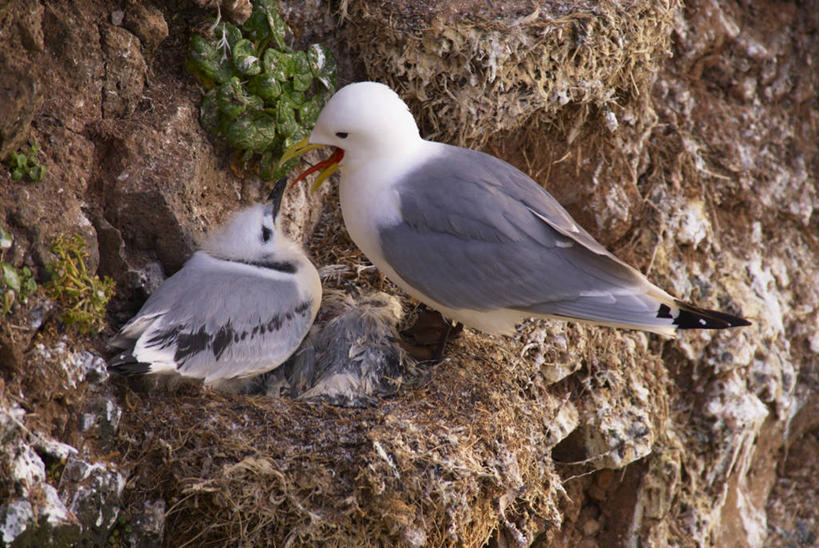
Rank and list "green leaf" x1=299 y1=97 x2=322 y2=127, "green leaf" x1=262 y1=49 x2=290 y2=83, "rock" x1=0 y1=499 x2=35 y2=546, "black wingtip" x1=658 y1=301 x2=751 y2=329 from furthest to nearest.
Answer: "green leaf" x1=299 y1=97 x2=322 y2=127 < "green leaf" x1=262 y1=49 x2=290 y2=83 < "black wingtip" x1=658 y1=301 x2=751 y2=329 < "rock" x1=0 y1=499 x2=35 y2=546

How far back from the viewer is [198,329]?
3.37 meters

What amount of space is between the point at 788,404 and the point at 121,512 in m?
3.62

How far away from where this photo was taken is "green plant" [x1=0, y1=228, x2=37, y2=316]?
2.82 m

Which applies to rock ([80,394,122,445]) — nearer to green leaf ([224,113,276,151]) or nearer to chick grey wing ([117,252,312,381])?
chick grey wing ([117,252,312,381])

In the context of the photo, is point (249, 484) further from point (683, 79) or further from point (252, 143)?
point (683, 79)

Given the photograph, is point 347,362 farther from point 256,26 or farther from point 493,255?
point 256,26

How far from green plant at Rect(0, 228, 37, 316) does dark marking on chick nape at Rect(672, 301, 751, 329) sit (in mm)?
2250

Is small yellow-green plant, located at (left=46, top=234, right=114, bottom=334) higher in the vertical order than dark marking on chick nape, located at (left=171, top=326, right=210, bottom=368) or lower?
higher

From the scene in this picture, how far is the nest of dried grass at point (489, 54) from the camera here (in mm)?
4102

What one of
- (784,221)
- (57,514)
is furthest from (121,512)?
(784,221)

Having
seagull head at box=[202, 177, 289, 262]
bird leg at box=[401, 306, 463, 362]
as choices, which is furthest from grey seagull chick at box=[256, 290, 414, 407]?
seagull head at box=[202, 177, 289, 262]

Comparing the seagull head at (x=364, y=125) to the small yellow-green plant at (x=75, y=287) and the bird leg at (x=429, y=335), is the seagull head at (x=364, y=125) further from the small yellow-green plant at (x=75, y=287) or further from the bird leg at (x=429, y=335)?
the small yellow-green plant at (x=75, y=287)

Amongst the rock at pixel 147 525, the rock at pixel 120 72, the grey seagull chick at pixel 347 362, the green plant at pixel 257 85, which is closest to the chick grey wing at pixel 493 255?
the grey seagull chick at pixel 347 362

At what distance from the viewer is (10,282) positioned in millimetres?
2820
